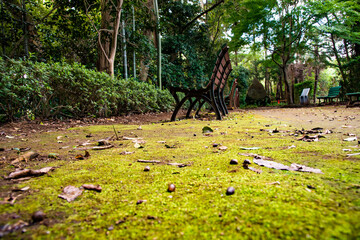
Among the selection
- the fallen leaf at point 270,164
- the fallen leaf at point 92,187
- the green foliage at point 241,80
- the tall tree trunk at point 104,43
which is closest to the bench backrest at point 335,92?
the green foliage at point 241,80

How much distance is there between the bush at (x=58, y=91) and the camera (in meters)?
3.57

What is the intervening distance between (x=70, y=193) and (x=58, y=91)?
13.9 ft

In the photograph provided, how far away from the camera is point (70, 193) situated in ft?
2.92

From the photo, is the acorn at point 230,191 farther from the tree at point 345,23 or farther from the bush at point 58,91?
the tree at point 345,23

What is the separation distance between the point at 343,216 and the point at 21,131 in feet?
13.7

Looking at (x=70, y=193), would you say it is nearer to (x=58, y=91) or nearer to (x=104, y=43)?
(x=58, y=91)

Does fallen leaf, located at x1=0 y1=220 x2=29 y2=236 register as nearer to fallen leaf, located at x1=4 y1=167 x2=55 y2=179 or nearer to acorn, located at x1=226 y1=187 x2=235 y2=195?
fallen leaf, located at x1=4 y1=167 x2=55 y2=179

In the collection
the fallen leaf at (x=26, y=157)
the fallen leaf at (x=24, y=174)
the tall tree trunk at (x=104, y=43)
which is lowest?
the fallen leaf at (x=24, y=174)

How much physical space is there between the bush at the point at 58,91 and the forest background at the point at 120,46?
20 millimetres

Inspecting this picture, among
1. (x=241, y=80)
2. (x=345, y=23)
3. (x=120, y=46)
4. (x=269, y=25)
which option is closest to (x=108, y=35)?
(x=120, y=46)

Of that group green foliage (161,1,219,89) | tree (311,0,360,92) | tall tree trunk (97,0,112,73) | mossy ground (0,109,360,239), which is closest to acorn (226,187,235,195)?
mossy ground (0,109,360,239)

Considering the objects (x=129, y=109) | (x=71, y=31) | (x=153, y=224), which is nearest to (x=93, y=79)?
(x=129, y=109)

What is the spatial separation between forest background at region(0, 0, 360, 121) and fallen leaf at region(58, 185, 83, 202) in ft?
11.1

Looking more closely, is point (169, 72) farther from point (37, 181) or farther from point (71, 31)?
point (37, 181)
